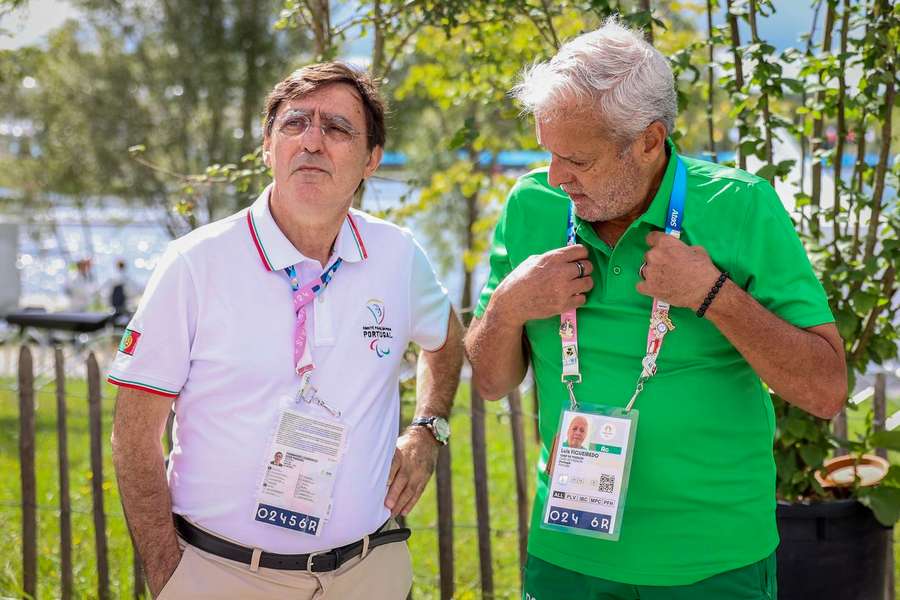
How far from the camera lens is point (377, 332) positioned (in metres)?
2.43

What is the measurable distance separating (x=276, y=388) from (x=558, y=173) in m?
0.80

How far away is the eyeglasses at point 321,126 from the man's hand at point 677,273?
80 centimetres

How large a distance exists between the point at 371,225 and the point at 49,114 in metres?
14.4

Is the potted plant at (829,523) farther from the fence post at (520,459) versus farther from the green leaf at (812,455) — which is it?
the fence post at (520,459)

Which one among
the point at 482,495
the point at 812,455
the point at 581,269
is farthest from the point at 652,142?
the point at 482,495

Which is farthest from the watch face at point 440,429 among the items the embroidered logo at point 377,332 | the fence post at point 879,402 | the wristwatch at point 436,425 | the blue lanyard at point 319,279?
the fence post at point 879,402

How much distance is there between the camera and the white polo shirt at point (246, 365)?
87.5 inches

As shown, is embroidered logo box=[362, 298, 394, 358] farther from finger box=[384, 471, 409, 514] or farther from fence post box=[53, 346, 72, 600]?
fence post box=[53, 346, 72, 600]

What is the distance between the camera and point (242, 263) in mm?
2297

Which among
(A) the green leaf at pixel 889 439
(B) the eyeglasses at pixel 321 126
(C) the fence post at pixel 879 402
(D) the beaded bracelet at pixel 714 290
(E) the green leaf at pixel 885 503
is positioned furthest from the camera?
(C) the fence post at pixel 879 402

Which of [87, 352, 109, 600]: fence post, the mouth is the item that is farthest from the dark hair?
[87, 352, 109, 600]: fence post

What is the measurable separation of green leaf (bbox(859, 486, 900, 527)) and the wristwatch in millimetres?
1466

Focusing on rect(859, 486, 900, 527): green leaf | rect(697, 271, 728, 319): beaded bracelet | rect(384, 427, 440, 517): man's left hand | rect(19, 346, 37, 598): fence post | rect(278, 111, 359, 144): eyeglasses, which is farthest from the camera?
rect(19, 346, 37, 598): fence post

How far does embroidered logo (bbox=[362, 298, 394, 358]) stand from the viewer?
2406 millimetres
